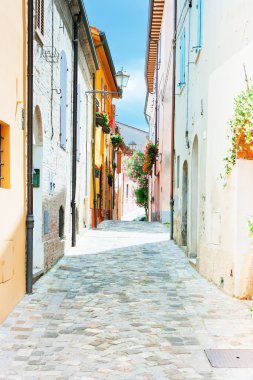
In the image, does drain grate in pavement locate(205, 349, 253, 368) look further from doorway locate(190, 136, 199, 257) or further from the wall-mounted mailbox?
doorway locate(190, 136, 199, 257)

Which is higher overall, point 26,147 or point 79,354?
point 26,147

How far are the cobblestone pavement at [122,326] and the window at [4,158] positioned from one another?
1.55 meters

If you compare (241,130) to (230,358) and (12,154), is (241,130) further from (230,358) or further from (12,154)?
(230,358)

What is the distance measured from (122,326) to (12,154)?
2394 millimetres

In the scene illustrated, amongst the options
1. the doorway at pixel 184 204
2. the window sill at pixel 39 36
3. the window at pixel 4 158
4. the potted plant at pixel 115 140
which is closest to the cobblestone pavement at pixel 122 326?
the window at pixel 4 158

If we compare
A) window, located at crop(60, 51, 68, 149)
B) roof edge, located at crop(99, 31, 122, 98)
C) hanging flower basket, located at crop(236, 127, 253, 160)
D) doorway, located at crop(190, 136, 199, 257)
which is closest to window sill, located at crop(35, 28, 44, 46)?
window, located at crop(60, 51, 68, 149)

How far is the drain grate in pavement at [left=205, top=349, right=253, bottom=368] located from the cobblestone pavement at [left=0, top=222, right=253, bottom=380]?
9 centimetres

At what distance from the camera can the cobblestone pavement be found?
430 cm

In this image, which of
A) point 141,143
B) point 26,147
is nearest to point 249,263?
point 26,147

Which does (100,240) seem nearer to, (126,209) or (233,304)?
(233,304)

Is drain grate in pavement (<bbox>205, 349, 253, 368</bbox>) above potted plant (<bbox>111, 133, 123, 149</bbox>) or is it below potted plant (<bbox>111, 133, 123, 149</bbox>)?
below

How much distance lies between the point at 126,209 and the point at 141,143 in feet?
30.8

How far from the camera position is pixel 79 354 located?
468cm

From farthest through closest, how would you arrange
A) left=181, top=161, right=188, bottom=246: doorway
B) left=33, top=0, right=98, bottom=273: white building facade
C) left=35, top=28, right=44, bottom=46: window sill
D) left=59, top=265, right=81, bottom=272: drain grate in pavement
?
left=181, top=161, right=188, bottom=246: doorway, left=59, top=265, right=81, bottom=272: drain grate in pavement, left=33, top=0, right=98, bottom=273: white building facade, left=35, top=28, right=44, bottom=46: window sill
